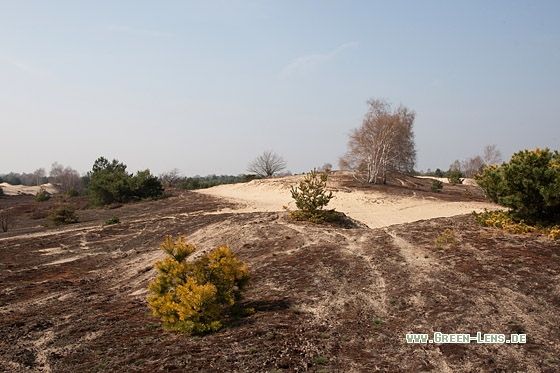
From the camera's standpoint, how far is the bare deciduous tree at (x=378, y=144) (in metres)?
32.9

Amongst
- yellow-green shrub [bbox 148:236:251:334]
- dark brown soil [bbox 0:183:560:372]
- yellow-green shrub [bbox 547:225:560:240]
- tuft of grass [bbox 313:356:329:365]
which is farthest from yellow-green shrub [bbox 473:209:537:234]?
tuft of grass [bbox 313:356:329:365]

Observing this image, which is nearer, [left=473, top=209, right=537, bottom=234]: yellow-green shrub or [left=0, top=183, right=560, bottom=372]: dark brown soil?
[left=0, top=183, right=560, bottom=372]: dark brown soil

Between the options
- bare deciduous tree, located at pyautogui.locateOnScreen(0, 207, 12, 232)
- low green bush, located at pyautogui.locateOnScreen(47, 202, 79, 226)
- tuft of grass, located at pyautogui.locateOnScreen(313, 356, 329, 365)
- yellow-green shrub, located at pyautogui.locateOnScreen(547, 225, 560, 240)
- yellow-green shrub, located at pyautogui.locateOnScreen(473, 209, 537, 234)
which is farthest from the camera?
low green bush, located at pyautogui.locateOnScreen(47, 202, 79, 226)

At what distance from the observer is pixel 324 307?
7.02 m

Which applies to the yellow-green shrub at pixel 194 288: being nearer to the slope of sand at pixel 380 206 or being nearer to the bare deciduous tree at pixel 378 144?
the slope of sand at pixel 380 206

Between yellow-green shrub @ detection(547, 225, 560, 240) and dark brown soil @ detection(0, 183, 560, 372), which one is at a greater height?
yellow-green shrub @ detection(547, 225, 560, 240)

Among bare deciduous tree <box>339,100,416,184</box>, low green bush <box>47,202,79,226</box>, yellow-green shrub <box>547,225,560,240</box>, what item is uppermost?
bare deciduous tree <box>339,100,416,184</box>

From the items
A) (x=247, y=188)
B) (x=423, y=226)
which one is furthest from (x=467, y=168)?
(x=423, y=226)

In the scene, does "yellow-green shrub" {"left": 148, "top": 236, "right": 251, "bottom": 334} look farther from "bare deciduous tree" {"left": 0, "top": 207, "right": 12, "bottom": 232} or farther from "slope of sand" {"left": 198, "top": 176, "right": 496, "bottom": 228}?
"bare deciduous tree" {"left": 0, "top": 207, "right": 12, "bottom": 232}

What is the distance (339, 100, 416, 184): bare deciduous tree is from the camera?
1297 inches

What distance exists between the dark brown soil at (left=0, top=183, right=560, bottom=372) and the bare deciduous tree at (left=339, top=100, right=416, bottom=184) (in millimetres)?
20276

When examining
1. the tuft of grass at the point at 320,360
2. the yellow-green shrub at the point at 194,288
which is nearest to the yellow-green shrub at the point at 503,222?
the yellow-green shrub at the point at 194,288

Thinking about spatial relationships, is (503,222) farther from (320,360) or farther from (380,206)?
(380,206)

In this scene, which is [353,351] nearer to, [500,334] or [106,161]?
[500,334]
